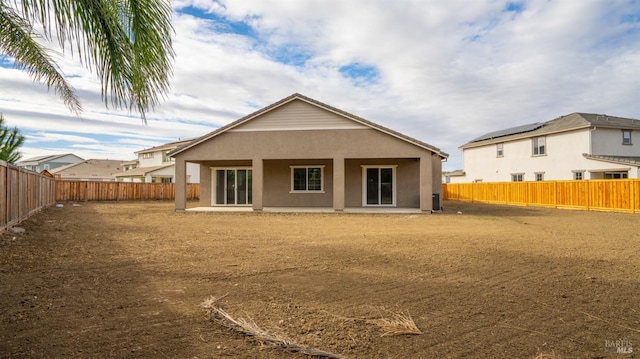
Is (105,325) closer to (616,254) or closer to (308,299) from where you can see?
(308,299)

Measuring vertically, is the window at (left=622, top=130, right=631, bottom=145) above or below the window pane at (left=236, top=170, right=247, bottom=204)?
above

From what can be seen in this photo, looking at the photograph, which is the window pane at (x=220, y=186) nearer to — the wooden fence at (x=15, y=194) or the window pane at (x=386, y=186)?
the wooden fence at (x=15, y=194)

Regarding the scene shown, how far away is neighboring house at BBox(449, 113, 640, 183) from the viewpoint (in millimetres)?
27000

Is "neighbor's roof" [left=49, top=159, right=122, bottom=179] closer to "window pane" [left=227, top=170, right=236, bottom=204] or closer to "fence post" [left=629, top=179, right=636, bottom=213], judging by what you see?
"window pane" [left=227, top=170, right=236, bottom=204]

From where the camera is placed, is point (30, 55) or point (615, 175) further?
point (615, 175)

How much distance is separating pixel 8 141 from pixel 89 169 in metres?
51.8

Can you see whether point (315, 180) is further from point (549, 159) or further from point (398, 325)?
point (549, 159)

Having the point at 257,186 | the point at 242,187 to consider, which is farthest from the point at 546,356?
the point at 242,187

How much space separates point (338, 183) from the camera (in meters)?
18.4

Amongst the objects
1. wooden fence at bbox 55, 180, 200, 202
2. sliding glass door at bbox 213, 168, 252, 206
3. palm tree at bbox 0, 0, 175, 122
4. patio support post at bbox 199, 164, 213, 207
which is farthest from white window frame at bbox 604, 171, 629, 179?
wooden fence at bbox 55, 180, 200, 202

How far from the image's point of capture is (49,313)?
14.1 ft

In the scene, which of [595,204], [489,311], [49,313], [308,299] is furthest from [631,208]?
[49,313]

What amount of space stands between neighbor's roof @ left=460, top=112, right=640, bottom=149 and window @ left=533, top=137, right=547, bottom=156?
0.49 meters

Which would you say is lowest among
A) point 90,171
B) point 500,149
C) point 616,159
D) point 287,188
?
point 287,188
